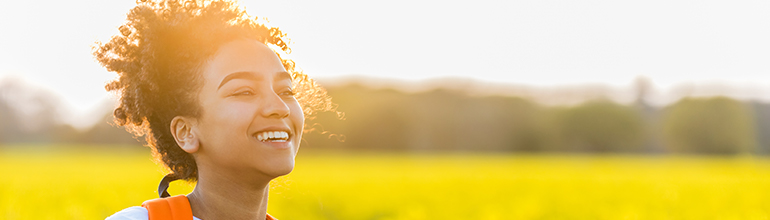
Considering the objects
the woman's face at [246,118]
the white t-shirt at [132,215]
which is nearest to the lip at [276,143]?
the woman's face at [246,118]

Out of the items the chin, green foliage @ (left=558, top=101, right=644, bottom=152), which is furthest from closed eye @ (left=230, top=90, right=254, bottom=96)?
green foliage @ (left=558, top=101, right=644, bottom=152)

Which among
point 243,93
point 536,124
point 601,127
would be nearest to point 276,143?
point 243,93

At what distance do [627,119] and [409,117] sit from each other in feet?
81.3

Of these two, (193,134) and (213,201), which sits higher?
(193,134)

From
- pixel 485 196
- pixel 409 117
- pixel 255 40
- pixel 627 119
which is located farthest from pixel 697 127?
pixel 255 40

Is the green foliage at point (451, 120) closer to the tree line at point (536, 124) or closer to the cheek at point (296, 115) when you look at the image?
the tree line at point (536, 124)

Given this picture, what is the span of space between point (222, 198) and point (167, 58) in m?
0.65

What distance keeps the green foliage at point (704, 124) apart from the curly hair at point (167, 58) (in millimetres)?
62605

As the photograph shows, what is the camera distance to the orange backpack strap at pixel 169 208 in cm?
243

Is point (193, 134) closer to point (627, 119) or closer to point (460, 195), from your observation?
point (460, 195)

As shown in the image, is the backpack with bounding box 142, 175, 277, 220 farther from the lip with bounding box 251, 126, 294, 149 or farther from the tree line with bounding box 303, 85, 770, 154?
the tree line with bounding box 303, 85, 770, 154

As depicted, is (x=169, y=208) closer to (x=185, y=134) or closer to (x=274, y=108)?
A: (x=185, y=134)

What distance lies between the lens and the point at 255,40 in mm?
2809

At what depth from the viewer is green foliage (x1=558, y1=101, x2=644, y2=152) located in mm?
63875
